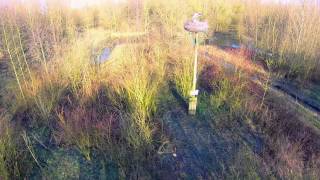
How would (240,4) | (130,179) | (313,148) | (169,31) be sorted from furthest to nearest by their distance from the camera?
(240,4) < (169,31) < (313,148) < (130,179)

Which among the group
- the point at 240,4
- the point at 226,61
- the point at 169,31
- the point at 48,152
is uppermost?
the point at 240,4

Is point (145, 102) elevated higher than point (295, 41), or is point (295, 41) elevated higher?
point (295, 41)

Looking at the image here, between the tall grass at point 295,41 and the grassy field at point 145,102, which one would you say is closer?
the grassy field at point 145,102

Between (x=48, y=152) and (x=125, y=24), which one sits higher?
(x=125, y=24)

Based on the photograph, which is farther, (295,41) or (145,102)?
(295,41)

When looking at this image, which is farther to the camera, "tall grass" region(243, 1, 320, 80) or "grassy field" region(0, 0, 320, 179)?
"tall grass" region(243, 1, 320, 80)

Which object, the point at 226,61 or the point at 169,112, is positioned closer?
the point at 169,112

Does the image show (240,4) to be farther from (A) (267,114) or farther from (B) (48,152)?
(B) (48,152)

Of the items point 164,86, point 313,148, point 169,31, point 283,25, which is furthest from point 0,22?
point 283,25
